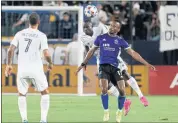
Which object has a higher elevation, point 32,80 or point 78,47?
point 32,80

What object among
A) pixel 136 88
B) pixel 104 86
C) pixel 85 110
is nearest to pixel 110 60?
pixel 104 86

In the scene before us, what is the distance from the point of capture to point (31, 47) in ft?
50.0

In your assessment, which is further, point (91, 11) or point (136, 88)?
point (91, 11)

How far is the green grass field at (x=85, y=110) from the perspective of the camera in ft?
56.1

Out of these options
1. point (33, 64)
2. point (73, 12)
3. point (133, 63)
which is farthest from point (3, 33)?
point (33, 64)

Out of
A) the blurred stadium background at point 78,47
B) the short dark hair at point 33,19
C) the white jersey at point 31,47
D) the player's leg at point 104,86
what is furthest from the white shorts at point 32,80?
the blurred stadium background at point 78,47

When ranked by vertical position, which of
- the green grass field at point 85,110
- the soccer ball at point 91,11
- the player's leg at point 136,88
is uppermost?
the soccer ball at point 91,11

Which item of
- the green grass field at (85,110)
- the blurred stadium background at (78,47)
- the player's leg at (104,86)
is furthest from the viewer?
the blurred stadium background at (78,47)

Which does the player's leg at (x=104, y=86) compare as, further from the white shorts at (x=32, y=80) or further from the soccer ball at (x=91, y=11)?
the soccer ball at (x=91, y=11)

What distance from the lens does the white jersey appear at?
1522 cm

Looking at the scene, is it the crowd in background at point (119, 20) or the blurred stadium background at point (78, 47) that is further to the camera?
the crowd in background at point (119, 20)

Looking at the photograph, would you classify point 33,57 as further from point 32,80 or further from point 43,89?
point 43,89

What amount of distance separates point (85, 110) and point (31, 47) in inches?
180

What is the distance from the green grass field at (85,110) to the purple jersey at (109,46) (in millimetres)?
1395
